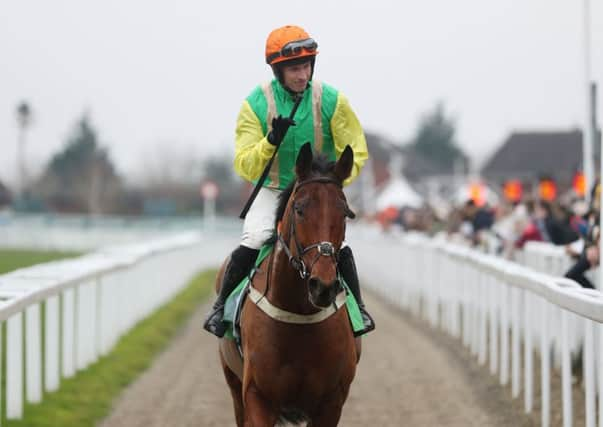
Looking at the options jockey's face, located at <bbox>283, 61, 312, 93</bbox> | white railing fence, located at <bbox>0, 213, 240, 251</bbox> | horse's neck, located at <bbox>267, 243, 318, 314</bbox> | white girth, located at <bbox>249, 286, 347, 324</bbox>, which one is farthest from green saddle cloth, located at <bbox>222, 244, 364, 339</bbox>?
white railing fence, located at <bbox>0, 213, 240, 251</bbox>

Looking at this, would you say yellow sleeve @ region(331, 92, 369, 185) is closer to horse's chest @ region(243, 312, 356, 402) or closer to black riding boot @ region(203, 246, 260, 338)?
black riding boot @ region(203, 246, 260, 338)

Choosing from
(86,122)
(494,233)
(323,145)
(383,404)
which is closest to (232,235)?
(494,233)

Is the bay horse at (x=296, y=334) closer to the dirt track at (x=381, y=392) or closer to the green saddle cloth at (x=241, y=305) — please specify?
the green saddle cloth at (x=241, y=305)

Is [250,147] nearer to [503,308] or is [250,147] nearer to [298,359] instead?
[298,359]

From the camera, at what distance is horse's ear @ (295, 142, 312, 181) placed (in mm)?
5043

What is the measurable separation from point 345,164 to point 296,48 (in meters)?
0.86

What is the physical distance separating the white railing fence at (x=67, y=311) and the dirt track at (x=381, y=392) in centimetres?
60

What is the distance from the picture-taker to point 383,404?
29.5 ft

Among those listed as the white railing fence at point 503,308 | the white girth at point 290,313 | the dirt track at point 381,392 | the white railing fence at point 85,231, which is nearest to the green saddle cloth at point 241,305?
the white girth at point 290,313

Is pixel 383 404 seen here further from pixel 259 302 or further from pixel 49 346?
pixel 259 302

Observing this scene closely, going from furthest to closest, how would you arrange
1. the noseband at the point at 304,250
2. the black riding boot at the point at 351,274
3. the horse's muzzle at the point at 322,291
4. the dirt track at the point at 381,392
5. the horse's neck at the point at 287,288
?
the dirt track at the point at 381,392 → the black riding boot at the point at 351,274 → the horse's neck at the point at 287,288 → the noseband at the point at 304,250 → the horse's muzzle at the point at 322,291

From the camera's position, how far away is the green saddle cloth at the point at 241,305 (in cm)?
574

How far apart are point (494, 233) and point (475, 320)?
10.6 ft

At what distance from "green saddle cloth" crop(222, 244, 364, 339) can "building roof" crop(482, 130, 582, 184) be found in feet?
216
